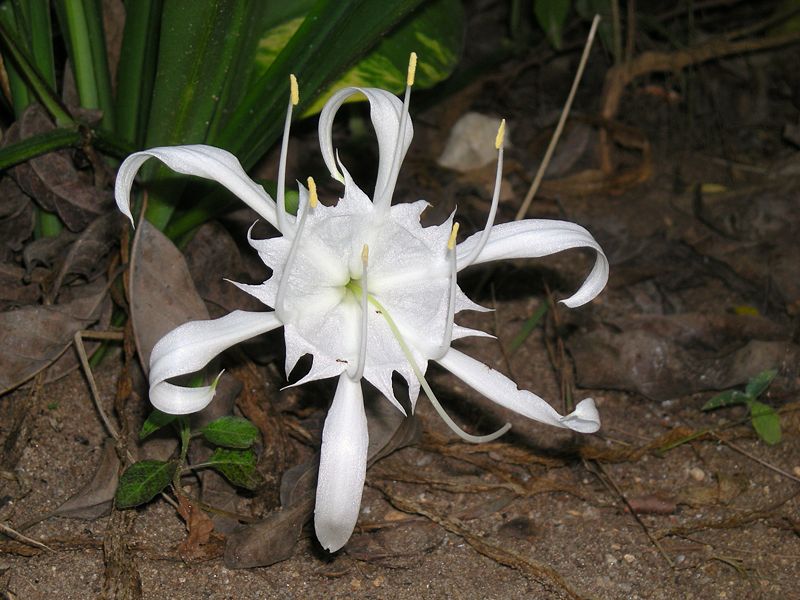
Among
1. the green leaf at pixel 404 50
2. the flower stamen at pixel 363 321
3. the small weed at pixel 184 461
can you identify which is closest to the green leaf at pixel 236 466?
the small weed at pixel 184 461

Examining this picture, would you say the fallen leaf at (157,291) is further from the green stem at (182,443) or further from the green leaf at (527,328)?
the green leaf at (527,328)

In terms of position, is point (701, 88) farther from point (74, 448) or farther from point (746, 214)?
point (74, 448)

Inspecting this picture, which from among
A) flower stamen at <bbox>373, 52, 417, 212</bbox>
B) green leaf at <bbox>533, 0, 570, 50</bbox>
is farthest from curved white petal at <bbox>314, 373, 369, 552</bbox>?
green leaf at <bbox>533, 0, 570, 50</bbox>

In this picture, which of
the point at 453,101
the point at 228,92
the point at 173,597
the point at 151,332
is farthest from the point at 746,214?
the point at 173,597

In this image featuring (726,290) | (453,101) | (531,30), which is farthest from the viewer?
(531,30)

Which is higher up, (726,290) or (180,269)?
(180,269)

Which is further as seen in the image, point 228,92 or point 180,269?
point 228,92

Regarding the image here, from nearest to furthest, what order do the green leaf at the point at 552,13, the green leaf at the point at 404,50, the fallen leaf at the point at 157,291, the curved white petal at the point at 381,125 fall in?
the curved white petal at the point at 381,125, the fallen leaf at the point at 157,291, the green leaf at the point at 404,50, the green leaf at the point at 552,13
